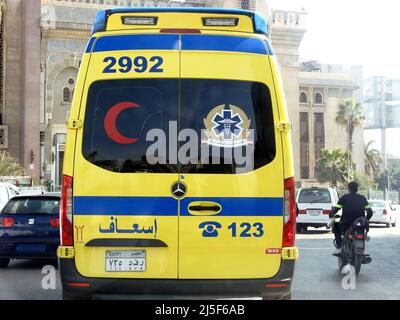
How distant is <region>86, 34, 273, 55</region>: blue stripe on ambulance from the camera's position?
5.74m

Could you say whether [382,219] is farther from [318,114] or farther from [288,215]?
[318,114]

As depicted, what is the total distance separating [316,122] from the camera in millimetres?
87750

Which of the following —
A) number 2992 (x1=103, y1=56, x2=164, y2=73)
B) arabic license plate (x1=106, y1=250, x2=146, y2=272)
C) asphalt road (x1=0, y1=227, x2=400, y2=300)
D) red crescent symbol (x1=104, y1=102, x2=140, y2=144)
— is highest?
number 2992 (x1=103, y1=56, x2=164, y2=73)

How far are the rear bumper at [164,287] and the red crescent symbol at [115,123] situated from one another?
3.54ft

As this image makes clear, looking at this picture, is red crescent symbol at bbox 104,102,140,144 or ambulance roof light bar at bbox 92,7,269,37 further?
ambulance roof light bar at bbox 92,7,269,37

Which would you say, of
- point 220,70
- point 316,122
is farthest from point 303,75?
point 220,70

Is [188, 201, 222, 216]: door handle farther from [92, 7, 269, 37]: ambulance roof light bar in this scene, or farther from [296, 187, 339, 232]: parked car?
[296, 187, 339, 232]: parked car

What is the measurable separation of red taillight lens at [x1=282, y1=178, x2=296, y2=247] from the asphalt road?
323 centimetres

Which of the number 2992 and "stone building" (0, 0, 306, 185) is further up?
"stone building" (0, 0, 306, 185)

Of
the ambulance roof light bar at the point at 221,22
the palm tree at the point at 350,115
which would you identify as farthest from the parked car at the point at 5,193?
the palm tree at the point at 350,115

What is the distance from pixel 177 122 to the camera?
563 centimetres

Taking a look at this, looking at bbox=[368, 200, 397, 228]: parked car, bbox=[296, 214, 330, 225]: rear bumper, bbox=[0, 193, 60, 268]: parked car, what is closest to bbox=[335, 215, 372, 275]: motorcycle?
bbox=[0, 193, 60, 268]: parked car

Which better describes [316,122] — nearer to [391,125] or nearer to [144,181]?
[391,125]
